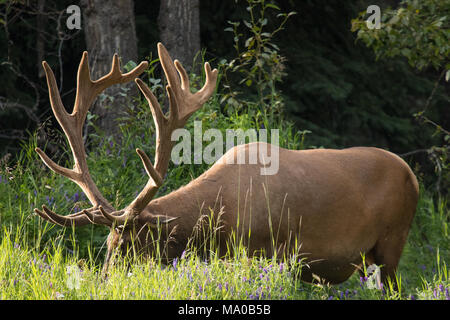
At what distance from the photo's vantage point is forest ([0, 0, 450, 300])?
3889 mm

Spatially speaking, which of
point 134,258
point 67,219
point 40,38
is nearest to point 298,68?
point 40,38

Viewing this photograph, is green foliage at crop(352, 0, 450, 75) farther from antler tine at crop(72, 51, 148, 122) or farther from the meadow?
antler tine at crop(72, 51, 148, 122)

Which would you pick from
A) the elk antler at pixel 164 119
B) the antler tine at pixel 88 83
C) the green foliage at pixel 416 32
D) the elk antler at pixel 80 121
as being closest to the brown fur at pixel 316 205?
the elk antler at pixel 164 119

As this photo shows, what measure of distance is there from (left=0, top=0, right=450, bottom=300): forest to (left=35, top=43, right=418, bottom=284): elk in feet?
0.43

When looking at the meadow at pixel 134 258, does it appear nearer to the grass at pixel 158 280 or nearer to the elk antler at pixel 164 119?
the grass at pixel 158 280

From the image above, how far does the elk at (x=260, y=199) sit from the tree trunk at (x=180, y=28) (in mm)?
2754

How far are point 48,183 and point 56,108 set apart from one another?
5.00ft

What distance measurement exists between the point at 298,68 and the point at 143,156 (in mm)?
5854

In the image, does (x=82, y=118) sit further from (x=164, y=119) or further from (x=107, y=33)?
(x=107, y=33)

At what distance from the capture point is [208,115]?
632cm

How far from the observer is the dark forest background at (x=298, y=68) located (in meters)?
9.03

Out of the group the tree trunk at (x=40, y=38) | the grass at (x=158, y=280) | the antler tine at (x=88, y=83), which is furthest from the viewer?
the tree trunk at (x=40, y=38)

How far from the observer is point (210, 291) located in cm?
351

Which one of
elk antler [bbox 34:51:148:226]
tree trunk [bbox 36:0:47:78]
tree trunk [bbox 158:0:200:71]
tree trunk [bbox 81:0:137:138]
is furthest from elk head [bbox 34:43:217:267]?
tree trunk [bbox 36:0:47:78]
